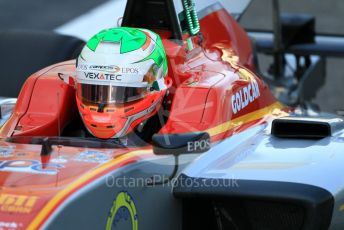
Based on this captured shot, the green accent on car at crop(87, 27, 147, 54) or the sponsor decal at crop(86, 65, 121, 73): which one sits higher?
the green accent on car at crop(87, 27, 147, 54)

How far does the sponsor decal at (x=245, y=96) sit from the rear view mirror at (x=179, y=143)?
65 centimetres

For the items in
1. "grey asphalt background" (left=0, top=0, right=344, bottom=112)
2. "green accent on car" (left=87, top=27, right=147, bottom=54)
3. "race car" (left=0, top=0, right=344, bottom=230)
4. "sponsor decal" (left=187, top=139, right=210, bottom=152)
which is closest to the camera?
"race car" (left=0, top=0, right=344, bottom=230)

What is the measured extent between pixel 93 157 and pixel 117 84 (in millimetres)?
375

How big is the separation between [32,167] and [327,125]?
1.43 metres

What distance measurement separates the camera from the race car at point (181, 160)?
305 centimetres

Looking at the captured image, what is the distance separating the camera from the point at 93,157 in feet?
10.7

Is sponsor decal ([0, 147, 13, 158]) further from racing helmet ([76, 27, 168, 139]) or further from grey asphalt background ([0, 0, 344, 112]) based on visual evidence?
grey asphalt background ([0, 0, 344, 112])

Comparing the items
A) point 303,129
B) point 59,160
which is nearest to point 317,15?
point 303,129

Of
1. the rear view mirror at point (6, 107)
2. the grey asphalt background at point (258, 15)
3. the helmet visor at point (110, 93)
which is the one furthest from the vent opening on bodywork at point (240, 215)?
the grey asphalt background at point (258, 15)

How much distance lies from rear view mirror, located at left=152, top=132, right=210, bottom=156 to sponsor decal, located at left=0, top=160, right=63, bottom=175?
38cm

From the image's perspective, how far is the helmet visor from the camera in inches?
137

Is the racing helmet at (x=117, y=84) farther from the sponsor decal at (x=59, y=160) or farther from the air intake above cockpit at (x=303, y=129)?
the air intake above cockpit at (x=303, y=129)

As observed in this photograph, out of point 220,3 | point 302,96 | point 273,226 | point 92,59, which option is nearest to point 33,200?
point 92,59

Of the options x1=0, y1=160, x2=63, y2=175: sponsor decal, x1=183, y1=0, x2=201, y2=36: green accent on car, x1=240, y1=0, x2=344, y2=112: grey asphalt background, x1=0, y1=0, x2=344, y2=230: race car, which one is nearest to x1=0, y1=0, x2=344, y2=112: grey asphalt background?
x1=240, y1=0, x2=344, y2=112: grey asphalt background
